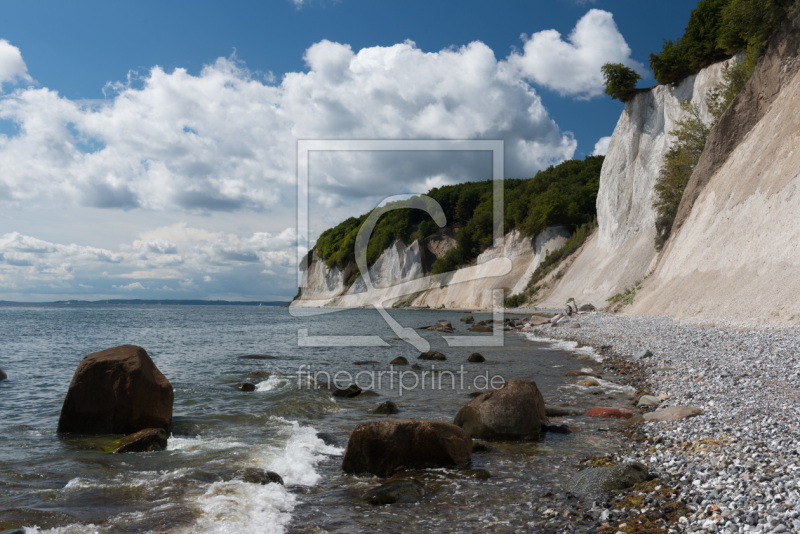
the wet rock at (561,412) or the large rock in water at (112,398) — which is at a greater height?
the large rock in water at (112,398)

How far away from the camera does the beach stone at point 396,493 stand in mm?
7137

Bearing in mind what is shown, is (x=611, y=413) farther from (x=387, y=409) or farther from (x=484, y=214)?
(x=484, y=214)

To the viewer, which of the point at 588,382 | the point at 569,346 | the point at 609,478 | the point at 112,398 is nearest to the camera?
the point at 609,478

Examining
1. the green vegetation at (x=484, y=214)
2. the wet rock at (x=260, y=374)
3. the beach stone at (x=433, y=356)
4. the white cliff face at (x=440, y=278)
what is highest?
the green vegetation at (x=484, y=214)

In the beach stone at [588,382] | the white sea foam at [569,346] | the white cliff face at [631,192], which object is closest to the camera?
the beach stone at [588,382]

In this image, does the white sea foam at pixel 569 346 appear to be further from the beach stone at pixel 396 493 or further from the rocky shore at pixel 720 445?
the beach stone at pixel 396 493

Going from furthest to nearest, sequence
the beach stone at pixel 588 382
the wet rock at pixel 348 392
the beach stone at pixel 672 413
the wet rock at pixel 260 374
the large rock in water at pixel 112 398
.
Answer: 1. the wet rock at pixel 260 374
2. the wet rock at pixel 348 392
3. the beach stone at pixel 588 382
4. the large rock in water at pixel 112 398
5. the beach stone at pixel 672 413

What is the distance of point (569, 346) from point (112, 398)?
20.1m

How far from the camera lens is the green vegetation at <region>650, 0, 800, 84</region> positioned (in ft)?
89.1

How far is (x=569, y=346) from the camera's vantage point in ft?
80.9

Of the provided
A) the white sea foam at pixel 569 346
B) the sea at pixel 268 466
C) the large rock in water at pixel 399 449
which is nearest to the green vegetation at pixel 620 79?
the white sea foam at pixel 569 346

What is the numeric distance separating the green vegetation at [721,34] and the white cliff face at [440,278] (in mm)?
24987

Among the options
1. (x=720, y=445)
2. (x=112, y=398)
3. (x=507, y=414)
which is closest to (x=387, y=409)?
(x=507, y=414)

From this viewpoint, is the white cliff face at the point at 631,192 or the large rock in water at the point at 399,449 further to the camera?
the white cliff face at the point at 631,192
